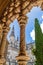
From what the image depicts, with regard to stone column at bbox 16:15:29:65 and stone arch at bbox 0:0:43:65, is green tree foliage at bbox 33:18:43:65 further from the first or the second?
stone column at bbox 16:15:29:65

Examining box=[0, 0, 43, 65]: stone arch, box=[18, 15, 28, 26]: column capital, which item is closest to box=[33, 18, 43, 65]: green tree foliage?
box=[0, 0, 43, 65]: stone arch

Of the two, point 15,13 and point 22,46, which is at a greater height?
point 15,13

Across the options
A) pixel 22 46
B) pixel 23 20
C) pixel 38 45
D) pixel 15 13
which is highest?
pixel 38 45

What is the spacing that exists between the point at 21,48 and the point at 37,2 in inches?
23.6

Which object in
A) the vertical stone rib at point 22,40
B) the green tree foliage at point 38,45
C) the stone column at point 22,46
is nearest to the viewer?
the stone column at point 22,46

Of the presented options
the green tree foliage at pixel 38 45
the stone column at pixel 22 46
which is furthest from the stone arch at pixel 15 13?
the green tree foliage at pixel 38 45

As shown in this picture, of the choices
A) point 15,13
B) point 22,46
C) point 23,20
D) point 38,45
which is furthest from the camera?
point 38,45

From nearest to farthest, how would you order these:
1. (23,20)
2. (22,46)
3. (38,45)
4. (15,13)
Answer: (22,46) < (23,20) < (15,13) < (38,45)

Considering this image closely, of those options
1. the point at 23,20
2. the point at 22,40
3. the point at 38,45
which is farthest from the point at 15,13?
the point at 38,45

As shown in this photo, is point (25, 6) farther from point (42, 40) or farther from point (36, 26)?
point (42, 40)

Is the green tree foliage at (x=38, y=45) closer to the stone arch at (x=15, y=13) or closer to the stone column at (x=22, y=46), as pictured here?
the stone arch at (x=15, y=13)

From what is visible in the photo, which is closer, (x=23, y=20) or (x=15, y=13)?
(x=23, y=20)

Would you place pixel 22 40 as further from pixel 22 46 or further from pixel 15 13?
pixel 15 13

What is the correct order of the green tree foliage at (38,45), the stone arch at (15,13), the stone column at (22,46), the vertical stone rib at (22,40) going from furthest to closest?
the green tree foliage at (38,45) → the stone arch at (15,13) → the vertical stone rib at (22,40) → the stone column at (22,46)
